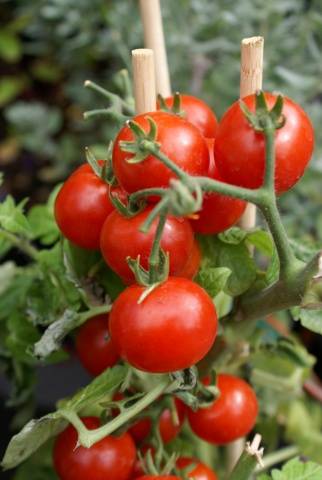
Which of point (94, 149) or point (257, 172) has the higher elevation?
point (257, 172)

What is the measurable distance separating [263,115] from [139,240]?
0.43ft

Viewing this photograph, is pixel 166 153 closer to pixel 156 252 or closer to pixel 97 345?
pixel 156 252

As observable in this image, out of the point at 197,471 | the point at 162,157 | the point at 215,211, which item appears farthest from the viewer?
the point at 197,471

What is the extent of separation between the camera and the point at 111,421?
57 centimetres

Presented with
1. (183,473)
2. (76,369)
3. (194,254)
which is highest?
(194,254)

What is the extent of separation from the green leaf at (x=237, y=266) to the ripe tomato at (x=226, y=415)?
0.39 ft

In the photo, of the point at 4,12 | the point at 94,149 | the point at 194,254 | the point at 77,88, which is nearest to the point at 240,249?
the point at 194,254

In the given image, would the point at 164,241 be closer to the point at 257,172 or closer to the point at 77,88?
the point at 257,172

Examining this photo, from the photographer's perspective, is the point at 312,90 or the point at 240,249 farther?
the point at 312,90

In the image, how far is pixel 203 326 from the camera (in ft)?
1.74

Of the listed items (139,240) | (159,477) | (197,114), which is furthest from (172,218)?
(159,477)

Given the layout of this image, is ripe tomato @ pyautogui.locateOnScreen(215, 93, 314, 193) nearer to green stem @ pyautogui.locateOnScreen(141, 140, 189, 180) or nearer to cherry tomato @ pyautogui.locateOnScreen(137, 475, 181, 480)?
green stem @ pyautogui.locateOnScreen(141, 140, 189, 180)

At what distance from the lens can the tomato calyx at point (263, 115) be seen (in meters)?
0.49

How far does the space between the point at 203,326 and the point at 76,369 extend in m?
0.69
